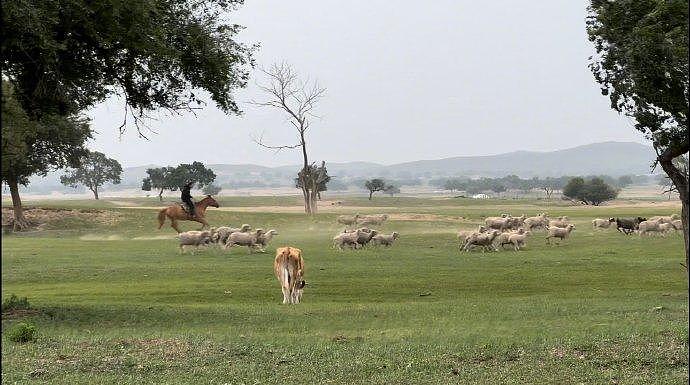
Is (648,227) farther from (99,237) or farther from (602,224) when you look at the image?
(99,237)

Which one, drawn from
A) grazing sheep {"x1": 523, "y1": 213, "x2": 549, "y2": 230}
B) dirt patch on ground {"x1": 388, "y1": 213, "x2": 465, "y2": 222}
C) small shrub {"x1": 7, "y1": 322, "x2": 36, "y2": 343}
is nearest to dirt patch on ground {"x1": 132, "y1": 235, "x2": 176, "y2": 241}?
dirt patch on ground {"x1": 388, "y1": 213, "x2": 465, "y2": 222}

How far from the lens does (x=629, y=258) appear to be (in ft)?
122

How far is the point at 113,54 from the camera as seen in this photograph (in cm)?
2003

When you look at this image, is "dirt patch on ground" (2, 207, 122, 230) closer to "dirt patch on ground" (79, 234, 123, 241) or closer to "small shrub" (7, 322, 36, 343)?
"dirt patch on ground" (79, 234, 123, 241)

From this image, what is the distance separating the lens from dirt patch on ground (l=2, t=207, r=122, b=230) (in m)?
67.7

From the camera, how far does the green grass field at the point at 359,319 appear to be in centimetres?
1159

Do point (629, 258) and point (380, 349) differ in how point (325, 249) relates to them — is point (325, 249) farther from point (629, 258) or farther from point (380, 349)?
point (380, 349)

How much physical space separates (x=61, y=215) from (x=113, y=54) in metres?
55.3

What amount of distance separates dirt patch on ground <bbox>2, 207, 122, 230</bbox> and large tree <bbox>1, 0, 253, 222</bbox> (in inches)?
1879

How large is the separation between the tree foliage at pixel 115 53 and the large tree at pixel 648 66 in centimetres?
1159

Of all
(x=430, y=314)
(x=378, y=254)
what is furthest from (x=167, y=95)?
(x=378, y=254)

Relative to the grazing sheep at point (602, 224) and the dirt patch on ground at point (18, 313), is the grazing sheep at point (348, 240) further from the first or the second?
the dirt patch on ground at point (18, 313)

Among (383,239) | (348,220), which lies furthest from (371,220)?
(383,239)

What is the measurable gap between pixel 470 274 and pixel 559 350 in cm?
1828
